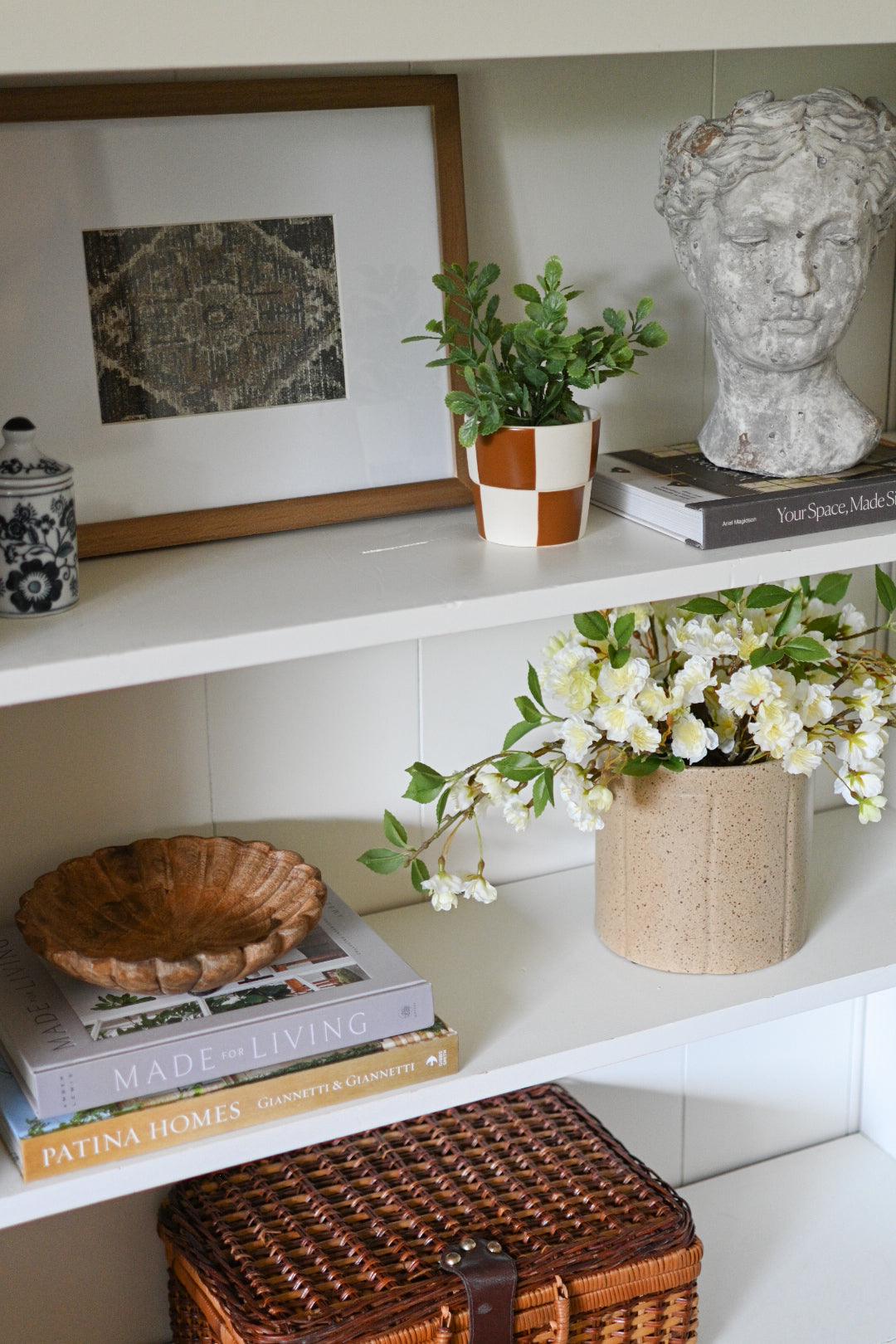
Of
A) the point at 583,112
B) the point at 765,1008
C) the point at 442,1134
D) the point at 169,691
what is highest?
the point at 583,112

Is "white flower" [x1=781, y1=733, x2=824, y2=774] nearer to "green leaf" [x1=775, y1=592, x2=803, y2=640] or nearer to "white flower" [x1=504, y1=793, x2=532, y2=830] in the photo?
"green leaf" [x1=775, y1=592, x2=803, y2=640]

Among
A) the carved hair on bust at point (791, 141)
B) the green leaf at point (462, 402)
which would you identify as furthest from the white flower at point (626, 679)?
the carved hair on bust at point (791, 141)

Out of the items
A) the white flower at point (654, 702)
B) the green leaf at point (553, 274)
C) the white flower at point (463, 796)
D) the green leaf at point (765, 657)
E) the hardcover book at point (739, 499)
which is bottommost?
the white flower at point (463, 796)

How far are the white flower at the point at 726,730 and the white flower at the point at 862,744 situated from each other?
0.08 m

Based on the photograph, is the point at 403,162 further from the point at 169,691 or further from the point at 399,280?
the point at 169,691

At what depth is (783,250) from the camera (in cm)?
96

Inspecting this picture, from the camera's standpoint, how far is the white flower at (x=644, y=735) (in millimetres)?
993

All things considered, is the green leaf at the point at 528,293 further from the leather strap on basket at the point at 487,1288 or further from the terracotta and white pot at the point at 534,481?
the leather strap on basket at the point at 487,1288

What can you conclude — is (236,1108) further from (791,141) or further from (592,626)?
(791,141)

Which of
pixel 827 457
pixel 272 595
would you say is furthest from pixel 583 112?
pixel 272 595

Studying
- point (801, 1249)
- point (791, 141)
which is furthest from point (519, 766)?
point (801, 1249)

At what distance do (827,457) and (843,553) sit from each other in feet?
0.31

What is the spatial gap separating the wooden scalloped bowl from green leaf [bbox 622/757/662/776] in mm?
231

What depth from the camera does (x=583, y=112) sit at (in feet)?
3.57
